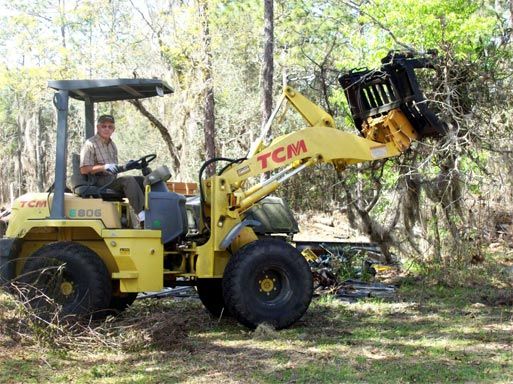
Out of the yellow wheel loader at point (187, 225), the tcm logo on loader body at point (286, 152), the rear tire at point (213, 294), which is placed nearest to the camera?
the yellow wheel loader at point (187, 225)

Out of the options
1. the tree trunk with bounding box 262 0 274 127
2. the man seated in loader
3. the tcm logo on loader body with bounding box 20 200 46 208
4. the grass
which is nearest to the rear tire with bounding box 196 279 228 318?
the grass

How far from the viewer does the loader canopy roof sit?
7.36 m

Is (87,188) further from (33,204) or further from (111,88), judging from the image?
(111,88)

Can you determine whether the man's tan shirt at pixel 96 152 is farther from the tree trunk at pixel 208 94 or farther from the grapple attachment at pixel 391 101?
the tree trunk at pixel 208 94

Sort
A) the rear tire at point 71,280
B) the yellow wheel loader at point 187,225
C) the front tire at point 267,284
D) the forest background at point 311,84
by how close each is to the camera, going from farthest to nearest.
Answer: the forest background at point 311,84 < the front tire at point 267,284 < the yellow wheel loader at point 187,225 < the rear tire at point 71,280

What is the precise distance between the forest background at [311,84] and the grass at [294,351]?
2014 mm

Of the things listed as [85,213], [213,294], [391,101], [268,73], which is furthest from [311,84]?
[85,213]

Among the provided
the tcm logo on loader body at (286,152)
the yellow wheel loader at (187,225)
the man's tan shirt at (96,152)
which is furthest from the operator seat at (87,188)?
the tcm logo on loader body at (286,152)

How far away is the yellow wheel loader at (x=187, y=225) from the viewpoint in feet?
23.5

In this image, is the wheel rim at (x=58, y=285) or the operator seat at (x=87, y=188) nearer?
the wheel rim at (x=58, y=285)

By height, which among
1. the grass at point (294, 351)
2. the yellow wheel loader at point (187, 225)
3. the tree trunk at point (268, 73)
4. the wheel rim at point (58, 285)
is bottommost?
the grass at point (294, 351)

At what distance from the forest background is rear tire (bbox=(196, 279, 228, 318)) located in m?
2.83

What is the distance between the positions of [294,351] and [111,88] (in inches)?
138

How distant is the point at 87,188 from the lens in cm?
743
